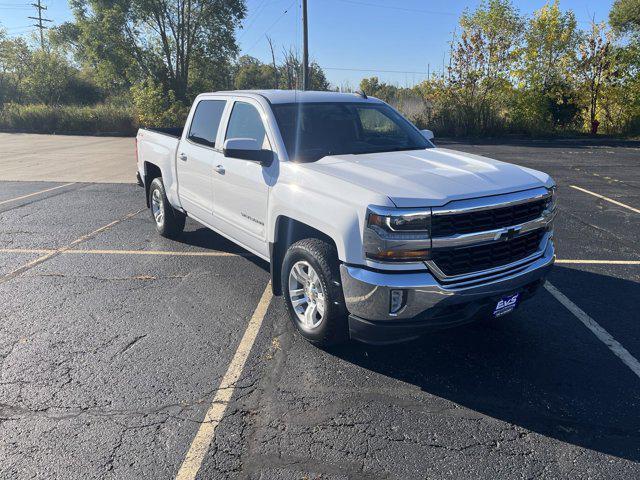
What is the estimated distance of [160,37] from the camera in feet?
105

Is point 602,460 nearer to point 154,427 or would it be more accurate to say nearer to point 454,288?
point 454,288

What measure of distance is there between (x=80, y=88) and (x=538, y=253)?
47.8m

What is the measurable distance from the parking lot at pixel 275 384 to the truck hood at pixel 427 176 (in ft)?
4.17

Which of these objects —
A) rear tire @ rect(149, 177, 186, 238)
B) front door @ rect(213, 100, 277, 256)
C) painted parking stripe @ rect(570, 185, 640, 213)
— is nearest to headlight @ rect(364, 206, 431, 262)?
front door @ rect(213, 100, 277, 256)

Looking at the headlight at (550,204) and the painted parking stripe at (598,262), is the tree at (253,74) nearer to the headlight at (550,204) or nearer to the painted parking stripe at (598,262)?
the painted parking stripe at (598,262)

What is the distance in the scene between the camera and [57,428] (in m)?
3.00

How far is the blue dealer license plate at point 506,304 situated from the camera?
11.4ft

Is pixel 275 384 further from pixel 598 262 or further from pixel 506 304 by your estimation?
pixel 598 262

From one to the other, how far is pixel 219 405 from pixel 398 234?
5.17ft

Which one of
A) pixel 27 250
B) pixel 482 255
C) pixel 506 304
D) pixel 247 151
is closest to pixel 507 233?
pixel 482 255

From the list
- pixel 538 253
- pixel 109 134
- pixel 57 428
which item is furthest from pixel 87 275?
pixel 109 134

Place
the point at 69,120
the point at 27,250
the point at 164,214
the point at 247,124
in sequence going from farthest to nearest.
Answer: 1. the point at 69,120
2. the point at 164,214
3. the point at 27,250
4. the point at 247,124

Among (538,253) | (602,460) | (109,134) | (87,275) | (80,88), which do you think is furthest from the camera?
(80,88)

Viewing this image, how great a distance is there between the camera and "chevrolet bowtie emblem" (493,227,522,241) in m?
3.43
